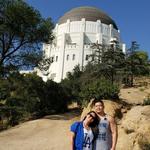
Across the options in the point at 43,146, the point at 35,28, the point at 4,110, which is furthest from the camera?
the point at 35,28

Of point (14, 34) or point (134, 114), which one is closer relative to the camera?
point (134, 114)

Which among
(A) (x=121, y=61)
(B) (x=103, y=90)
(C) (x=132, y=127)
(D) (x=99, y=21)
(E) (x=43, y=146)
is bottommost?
(E) (x=43, y=146)

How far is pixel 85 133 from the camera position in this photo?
19.8 feet

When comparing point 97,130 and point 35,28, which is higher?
point 35,28

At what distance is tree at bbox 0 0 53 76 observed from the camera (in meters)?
25.0

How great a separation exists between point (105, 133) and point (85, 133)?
0.36 meters

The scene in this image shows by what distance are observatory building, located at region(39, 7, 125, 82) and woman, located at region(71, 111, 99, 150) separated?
73166 mm

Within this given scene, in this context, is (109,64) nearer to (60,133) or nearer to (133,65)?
(133,65)

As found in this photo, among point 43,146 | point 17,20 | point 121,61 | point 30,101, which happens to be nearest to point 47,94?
point 30,101

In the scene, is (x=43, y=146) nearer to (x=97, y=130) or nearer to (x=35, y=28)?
(x=97, y=130)

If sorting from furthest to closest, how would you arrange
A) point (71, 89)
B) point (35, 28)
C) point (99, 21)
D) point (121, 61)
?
point (99, 21) < point (121, 61) < point (71, 89) < point (35, 28)

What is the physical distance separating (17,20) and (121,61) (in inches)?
517

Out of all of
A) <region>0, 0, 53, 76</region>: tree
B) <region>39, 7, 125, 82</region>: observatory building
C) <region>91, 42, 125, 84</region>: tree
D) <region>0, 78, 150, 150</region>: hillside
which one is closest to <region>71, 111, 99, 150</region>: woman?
<region>0, 78, 150, 150</region>: hillside

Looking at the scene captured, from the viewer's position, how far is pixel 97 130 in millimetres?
6055
